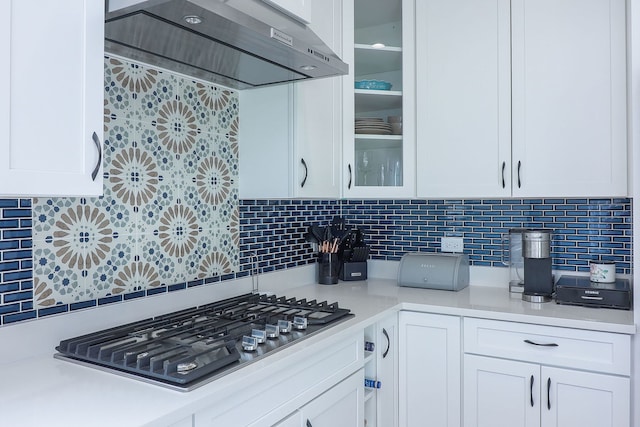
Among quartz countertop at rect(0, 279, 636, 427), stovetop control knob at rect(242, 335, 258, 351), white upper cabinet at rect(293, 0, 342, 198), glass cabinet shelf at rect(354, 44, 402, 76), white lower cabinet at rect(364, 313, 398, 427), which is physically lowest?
white lower cabinet at rect(364, 313, 398, 427)

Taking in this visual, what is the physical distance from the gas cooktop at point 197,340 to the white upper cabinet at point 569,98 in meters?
1.12

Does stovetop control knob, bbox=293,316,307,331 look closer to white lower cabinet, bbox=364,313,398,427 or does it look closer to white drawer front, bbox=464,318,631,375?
white lower cabinet, bbox=364,313,398,427

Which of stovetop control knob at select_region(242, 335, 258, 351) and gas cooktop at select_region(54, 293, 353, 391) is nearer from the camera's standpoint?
gas cooktop at select_region(54, 293, 353, 391)

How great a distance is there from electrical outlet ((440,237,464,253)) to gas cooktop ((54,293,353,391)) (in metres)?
1.03

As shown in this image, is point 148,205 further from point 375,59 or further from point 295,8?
point 375,59

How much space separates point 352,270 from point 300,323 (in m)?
1.13

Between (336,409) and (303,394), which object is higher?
(303,394)

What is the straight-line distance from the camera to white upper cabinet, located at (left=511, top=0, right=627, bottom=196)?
6.76 ft

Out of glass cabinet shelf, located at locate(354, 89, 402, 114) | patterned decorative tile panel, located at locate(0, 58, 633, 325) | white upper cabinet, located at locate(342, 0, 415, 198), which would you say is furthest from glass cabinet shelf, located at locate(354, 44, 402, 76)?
patterned decorative tile panel, located at locate(0, 58, 633, 325)

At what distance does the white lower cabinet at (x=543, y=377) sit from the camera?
1860 mm

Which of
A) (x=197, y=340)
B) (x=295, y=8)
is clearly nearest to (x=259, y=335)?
(x=197, y=340)

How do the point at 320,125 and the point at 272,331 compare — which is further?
the point at 320,125

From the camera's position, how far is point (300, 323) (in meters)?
1.69

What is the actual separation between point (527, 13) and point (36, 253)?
7.18ft
